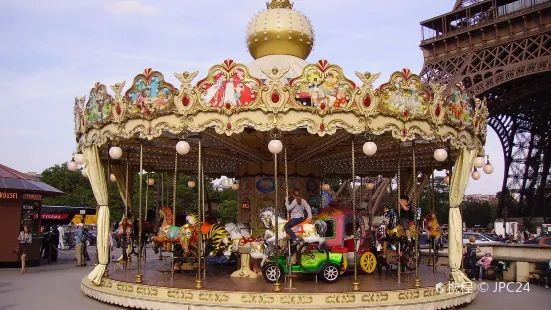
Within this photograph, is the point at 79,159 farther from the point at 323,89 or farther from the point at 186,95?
the point at 323,89

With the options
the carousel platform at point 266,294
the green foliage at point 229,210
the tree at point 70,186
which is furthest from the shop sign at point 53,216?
the carousel platform at point 266,294

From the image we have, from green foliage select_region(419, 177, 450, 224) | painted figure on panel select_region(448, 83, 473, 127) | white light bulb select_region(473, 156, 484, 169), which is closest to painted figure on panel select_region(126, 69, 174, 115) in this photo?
painted figure on panel select_region(448, 83, 473, 127)

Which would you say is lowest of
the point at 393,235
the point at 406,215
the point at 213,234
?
the point at 393,235

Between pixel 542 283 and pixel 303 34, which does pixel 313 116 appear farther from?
pixel 542 283

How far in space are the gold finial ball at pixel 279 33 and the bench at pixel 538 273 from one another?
29.3ft

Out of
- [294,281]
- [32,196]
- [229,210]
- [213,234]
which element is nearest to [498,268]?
[294,281]

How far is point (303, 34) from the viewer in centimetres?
1378

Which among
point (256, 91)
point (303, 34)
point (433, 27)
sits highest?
point (433, 27)

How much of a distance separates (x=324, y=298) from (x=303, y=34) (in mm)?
7200

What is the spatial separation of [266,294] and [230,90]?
3.76m

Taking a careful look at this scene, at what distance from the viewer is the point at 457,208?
11672 mm

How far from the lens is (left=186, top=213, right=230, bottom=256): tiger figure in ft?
39.0

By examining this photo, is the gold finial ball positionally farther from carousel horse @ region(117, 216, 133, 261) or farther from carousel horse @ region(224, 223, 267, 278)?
carousel horse @ region(117, 216, 133, 261)

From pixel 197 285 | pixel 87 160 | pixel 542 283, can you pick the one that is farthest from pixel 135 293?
pixel 542 283
